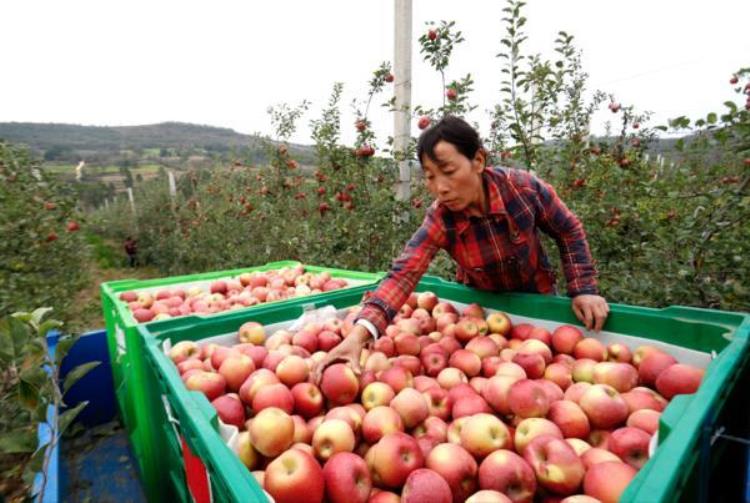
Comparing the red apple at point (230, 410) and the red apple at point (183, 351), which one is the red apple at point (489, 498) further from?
the red apple at point (183, 351)

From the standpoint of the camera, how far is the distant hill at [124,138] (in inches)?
720

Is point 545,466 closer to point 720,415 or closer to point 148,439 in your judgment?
point 720,415

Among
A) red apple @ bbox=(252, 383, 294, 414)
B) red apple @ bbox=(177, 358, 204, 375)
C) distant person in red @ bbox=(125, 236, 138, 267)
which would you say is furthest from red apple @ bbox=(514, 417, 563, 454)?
distant person in red @ bbox=(125, 236, 138, 267)

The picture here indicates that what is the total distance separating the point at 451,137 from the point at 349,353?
2.85 feet

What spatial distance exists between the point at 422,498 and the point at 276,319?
3.94 ft

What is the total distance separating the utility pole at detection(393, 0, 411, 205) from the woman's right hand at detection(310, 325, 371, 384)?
8.75ft

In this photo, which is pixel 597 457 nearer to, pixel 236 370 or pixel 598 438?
pixel 598 438

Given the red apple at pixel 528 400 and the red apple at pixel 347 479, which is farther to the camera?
the red apple at pixel 528 400

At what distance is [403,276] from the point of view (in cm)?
186

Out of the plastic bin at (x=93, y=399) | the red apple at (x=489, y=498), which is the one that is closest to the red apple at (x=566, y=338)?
the red apple at (x=489, y=498)

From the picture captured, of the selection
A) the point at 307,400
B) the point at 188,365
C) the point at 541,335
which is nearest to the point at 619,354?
the point at 541,335

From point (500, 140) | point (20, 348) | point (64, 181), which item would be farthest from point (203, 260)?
point (20, 348)

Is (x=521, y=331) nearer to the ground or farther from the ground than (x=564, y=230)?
nearer to the ground

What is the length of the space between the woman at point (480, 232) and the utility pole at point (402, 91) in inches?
88.3
